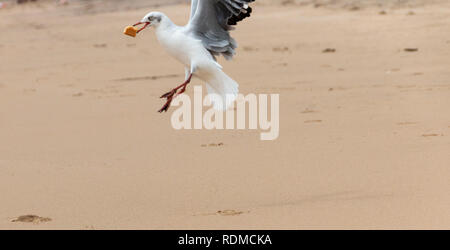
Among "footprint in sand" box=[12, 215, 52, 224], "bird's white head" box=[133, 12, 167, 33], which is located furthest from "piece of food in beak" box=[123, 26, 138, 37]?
"footprint in sand" box=[12, 215, 52, 224]

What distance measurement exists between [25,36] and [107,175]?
12467mm

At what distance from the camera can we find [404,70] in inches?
405

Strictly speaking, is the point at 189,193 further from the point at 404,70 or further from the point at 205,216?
the point at 404,70

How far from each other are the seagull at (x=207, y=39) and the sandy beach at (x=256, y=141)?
64cm

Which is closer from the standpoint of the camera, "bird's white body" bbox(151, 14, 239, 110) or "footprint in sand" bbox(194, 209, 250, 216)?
→ "footprint in sand" bbox(194, 209, 250, 216)

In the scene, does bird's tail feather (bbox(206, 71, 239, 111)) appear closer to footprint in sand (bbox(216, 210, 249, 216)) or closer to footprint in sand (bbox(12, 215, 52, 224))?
footprint in sand (bbox(216, 210, 249, 216))

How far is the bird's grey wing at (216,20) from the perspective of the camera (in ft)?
18.4

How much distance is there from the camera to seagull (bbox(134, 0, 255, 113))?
17.5 feet

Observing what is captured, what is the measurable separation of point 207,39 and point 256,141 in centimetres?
158

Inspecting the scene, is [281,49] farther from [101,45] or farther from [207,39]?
[207,39]

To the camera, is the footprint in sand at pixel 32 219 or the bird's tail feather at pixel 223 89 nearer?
the footprint in sand at pixel 32 219

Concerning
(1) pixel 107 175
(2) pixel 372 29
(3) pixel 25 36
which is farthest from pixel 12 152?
(3) pixel 25 36

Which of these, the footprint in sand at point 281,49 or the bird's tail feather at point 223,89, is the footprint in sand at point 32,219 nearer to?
the bird's tail feather at point 223,89

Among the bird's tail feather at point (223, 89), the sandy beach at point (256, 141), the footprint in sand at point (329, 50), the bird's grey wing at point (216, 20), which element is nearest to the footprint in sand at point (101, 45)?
the sandy beach at point (256, 141)
